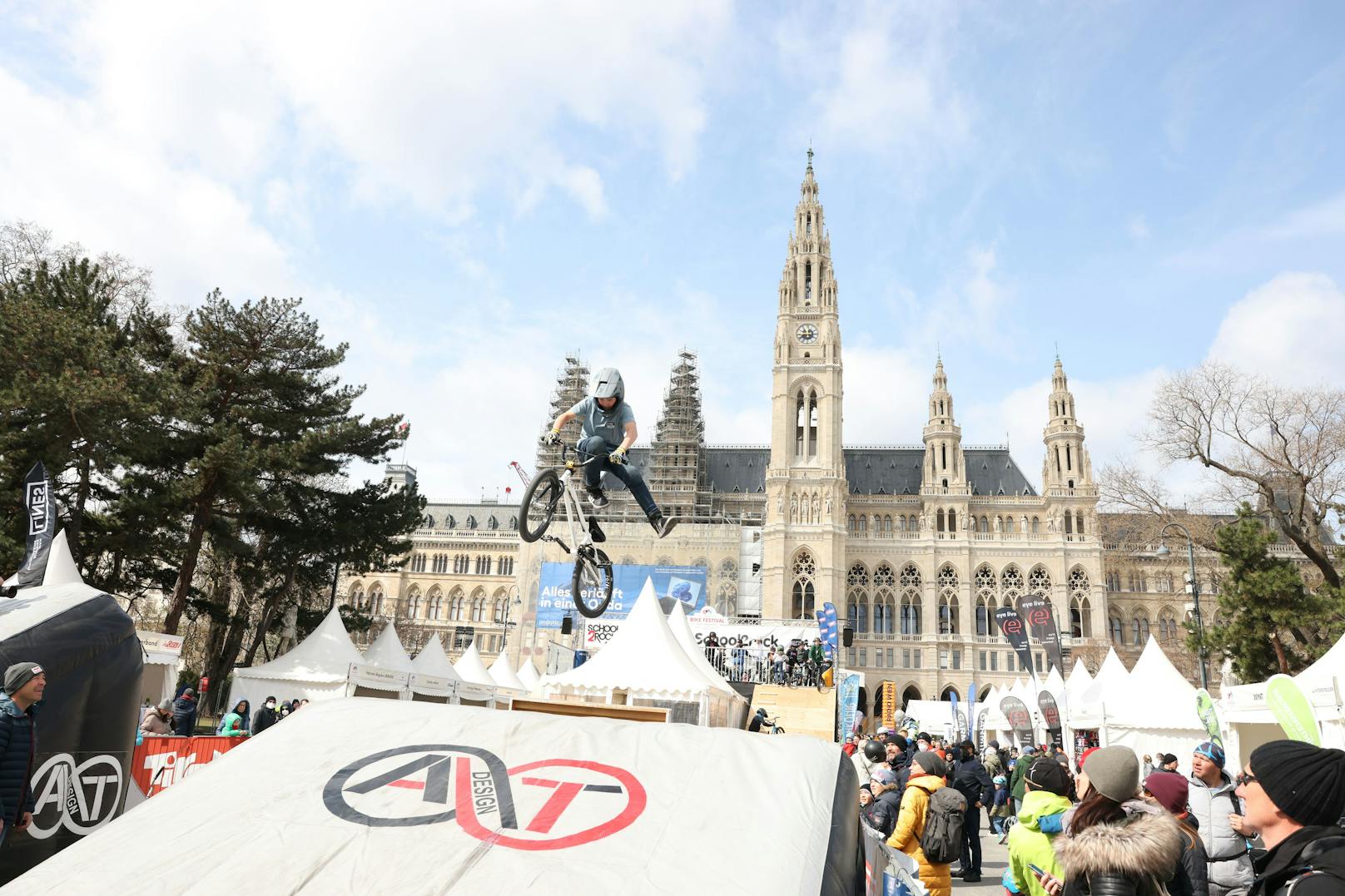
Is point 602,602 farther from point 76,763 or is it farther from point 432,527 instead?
point 432,527

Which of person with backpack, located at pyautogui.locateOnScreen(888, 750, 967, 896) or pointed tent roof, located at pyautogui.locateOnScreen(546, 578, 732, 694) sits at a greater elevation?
pointed tent roof, located at pyautogui.locateOnScreen(546, 578, 732, 694)

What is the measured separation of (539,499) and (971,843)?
6.95 metres

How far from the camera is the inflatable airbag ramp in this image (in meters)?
1.89

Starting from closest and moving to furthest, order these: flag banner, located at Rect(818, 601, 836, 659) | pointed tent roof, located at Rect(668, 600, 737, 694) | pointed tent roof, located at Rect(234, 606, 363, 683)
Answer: pointed tent roof, located at Rect(668, 600, 737, 694), pointed tent roof, located at Rect(234, 606, 363, 683), flag banner, located at Rect(818, 601, 836, 659)

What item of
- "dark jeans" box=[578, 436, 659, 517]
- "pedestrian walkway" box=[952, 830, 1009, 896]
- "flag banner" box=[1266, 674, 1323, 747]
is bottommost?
"pedestrian walkway" box=[952, 830, 1009, 896]

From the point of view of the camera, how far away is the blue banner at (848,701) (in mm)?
25297

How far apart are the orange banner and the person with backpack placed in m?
7.04

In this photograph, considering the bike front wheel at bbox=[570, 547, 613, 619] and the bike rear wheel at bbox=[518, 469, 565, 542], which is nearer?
the bike rear wheel at bbox=[518, 469, 565, 542]

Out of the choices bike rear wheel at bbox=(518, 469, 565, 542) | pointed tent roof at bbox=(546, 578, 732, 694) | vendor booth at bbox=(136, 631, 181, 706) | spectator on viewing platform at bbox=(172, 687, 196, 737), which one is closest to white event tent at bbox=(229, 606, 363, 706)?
vendor booth at bbox=(136, 631, 181, 706)

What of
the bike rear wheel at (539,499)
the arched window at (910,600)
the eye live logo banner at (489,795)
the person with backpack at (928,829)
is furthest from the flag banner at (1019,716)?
the arched window at (910,600)

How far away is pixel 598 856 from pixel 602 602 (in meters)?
8.36

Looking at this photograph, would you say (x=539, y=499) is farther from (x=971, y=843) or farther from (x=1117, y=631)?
→ (x=1117, y=631)

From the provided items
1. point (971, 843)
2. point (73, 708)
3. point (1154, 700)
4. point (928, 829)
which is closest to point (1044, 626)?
point (1154, 700)

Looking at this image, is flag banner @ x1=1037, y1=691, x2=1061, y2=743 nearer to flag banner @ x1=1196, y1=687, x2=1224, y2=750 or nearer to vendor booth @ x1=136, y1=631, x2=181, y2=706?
flag banner @ x1=1196, y1=687, x2=1224, y2=750
